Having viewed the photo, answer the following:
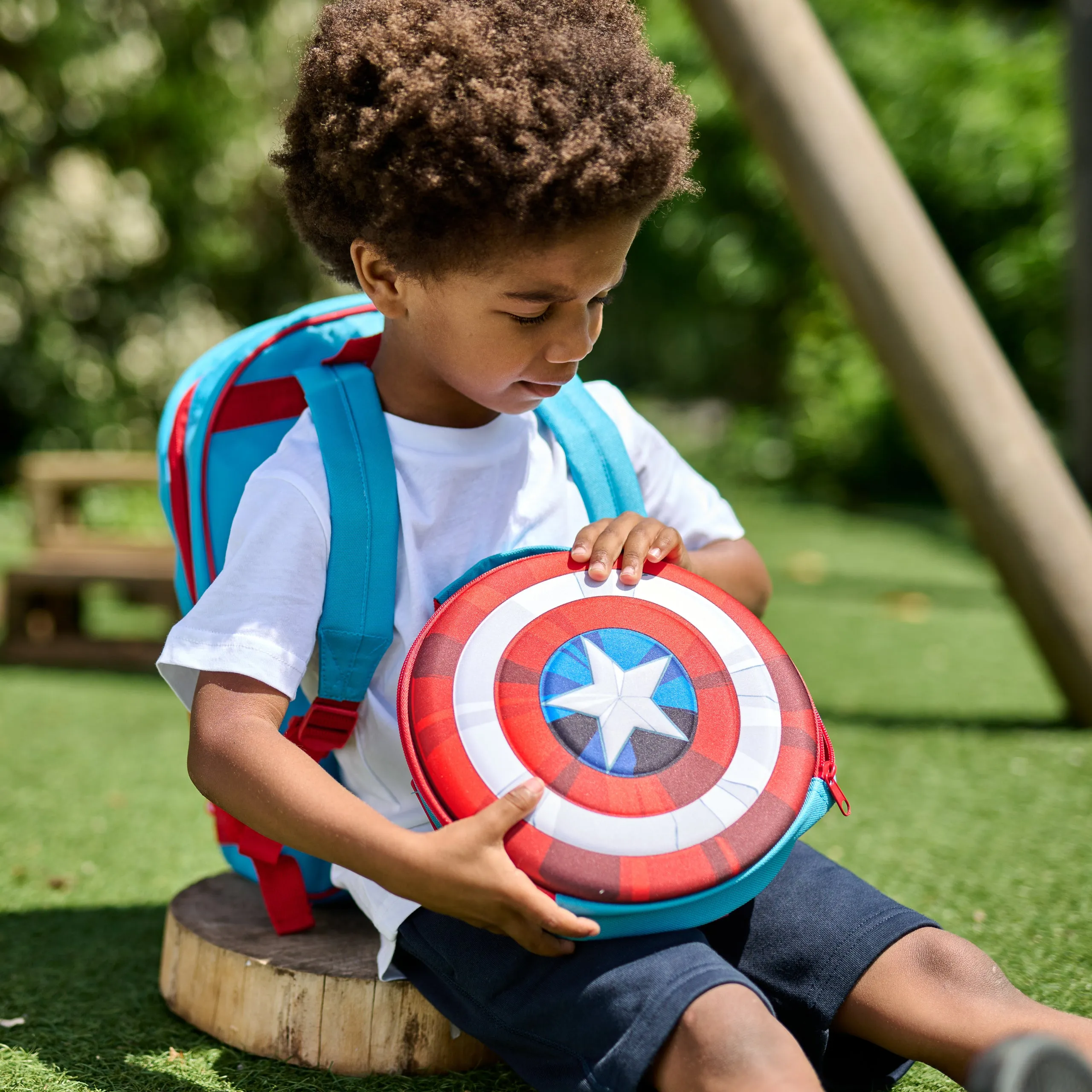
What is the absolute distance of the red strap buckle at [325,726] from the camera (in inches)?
64.4

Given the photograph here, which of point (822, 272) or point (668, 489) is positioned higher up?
point (822, 272)

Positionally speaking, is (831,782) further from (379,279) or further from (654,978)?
(379,279)

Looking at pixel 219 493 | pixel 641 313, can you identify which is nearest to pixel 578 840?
pixel 219 493

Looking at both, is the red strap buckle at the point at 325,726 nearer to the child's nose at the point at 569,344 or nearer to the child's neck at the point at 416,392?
the child's neck at the point at 416,392

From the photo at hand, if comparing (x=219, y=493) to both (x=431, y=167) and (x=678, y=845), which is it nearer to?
(x=431, y=167)

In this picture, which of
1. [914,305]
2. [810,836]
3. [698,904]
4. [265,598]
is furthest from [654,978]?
[914,305]

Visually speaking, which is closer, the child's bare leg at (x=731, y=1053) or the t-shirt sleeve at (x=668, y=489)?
the child's bare leg at (x=731, y=1053)

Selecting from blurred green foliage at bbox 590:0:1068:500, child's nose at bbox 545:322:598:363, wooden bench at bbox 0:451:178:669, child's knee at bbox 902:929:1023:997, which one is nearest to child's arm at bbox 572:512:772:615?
child's nose at bbox 545:322:598:363

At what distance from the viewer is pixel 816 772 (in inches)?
60.8

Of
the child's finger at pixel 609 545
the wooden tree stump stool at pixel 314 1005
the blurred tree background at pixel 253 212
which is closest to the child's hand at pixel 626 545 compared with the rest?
the child's finger at pixel 609 545

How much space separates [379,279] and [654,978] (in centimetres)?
98

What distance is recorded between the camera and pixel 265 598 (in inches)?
61.4

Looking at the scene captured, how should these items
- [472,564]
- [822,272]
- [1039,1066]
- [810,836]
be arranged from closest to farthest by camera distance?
[1039,1066]
[472,564]
[810,836]
[822,272]

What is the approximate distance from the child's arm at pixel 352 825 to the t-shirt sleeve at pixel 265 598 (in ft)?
0.11
